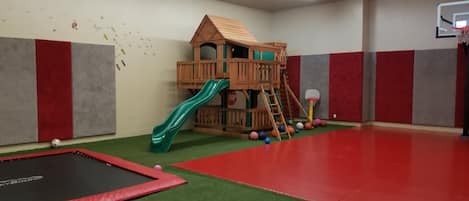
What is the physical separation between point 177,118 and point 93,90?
1873mm

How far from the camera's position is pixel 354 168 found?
16.3 feet

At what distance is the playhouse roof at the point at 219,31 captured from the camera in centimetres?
787

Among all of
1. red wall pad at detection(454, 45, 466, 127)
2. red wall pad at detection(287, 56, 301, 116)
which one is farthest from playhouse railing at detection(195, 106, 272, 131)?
red wall pad at detection(454, 45, 466, 127)

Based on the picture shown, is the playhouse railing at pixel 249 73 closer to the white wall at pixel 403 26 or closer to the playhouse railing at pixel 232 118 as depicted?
the playhouse railing at pixel 232 118

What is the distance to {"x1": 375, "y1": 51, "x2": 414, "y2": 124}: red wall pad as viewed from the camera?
8992mm

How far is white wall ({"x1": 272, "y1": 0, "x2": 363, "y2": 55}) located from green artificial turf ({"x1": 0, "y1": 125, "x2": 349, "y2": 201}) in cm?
229

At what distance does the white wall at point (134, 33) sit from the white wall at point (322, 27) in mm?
2249

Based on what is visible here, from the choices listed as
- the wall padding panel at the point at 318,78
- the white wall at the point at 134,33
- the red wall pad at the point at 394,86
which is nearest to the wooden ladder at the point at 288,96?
the wall padding panel at the point at 318,78

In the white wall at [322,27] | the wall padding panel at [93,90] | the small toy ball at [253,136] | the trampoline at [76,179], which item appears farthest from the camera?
the white wall at [322,27]

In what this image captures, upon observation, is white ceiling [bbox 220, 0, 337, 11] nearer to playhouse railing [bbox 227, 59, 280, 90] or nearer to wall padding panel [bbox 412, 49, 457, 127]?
playhouse railing [bbox 227, 59, 280, 90]

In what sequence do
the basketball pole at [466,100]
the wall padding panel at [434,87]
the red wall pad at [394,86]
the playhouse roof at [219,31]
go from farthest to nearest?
the red wall pad at [394,86]
the wall padding panel at [434,87]
the playhouse roof at [219,31]
the basketball pole at [466,100]

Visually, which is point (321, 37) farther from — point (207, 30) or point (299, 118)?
point (207, 30)

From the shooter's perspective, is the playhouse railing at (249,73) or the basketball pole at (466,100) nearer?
the playhouse railing at (249,73)

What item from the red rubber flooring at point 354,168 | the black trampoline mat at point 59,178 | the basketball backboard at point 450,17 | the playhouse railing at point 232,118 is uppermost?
the basketball backboard at point 450,17
